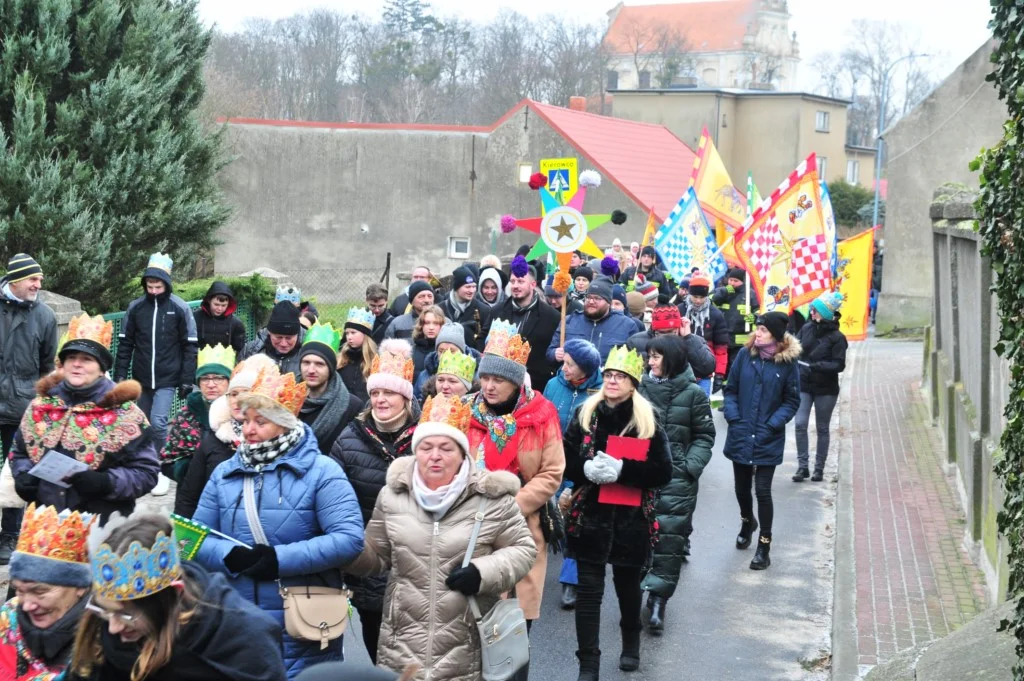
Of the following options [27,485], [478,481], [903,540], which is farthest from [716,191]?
[478,481]

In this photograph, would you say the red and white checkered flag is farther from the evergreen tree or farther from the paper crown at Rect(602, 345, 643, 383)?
the paper crown at Rect(602, 345, 643, 383)

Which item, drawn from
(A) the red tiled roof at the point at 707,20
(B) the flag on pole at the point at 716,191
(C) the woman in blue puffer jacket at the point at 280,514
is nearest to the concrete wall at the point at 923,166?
(B) the flag on pole at the point at 716,191

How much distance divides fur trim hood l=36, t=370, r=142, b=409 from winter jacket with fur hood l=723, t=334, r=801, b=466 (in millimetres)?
4667

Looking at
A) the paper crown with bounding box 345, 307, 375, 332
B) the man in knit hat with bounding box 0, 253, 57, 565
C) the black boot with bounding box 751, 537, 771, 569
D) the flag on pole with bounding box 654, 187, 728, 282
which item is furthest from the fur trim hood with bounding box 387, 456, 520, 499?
the flag on pole with bounding box 654, 187, 728, 282

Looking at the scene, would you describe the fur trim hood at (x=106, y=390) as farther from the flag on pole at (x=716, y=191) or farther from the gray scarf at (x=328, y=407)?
the flag on pole at (x=716, y=191)

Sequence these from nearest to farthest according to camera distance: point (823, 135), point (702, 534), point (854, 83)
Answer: point (702, 534)
point (823, 135)
point (854, 83)

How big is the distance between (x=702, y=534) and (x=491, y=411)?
14.7ft

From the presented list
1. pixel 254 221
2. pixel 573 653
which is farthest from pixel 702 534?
pixel 254 221

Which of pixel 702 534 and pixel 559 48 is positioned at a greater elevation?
pixel 559 48

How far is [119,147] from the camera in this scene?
1412 centimetres

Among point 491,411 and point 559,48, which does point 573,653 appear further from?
point 559,48

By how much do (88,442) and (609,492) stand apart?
2.70 meters

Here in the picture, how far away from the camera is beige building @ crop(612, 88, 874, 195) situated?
52.0 metres

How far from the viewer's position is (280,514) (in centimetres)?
507
